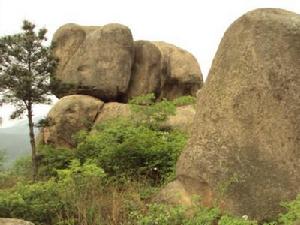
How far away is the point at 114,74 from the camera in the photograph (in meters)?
22.4

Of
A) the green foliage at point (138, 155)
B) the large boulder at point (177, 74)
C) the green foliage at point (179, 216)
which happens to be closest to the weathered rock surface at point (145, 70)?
the large boulder at point (177, 74)

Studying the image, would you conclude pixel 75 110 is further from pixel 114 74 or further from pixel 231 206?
pixel 231 206

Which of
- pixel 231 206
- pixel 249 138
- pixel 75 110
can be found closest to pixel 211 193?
pixel 231 206

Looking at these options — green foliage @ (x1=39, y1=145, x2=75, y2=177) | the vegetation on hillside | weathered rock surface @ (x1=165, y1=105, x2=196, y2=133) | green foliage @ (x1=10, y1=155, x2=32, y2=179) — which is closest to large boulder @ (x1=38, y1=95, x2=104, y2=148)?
green foliage @ (x1=10, y1=155, x2=32, y2=179)

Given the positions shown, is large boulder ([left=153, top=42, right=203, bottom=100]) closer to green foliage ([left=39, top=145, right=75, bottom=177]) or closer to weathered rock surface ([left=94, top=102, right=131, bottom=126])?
weathered rock surface ([left=94, top=102, right=131, bottom=126])

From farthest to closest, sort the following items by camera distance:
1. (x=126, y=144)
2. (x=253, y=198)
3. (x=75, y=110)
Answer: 1. (x=75, y=110)
2. (x=126, y=144)
3. (x=253, y=198)

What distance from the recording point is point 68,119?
2066cm

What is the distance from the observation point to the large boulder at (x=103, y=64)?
22.2m

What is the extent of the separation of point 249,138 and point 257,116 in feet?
1.40

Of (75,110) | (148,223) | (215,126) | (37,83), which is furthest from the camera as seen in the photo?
(75,110)

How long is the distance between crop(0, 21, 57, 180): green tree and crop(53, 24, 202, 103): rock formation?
298 centimetres

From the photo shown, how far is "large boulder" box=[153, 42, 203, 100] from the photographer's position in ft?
82.0

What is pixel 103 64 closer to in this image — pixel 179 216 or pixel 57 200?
pixel 57 200

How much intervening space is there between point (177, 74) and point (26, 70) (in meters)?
9.55
